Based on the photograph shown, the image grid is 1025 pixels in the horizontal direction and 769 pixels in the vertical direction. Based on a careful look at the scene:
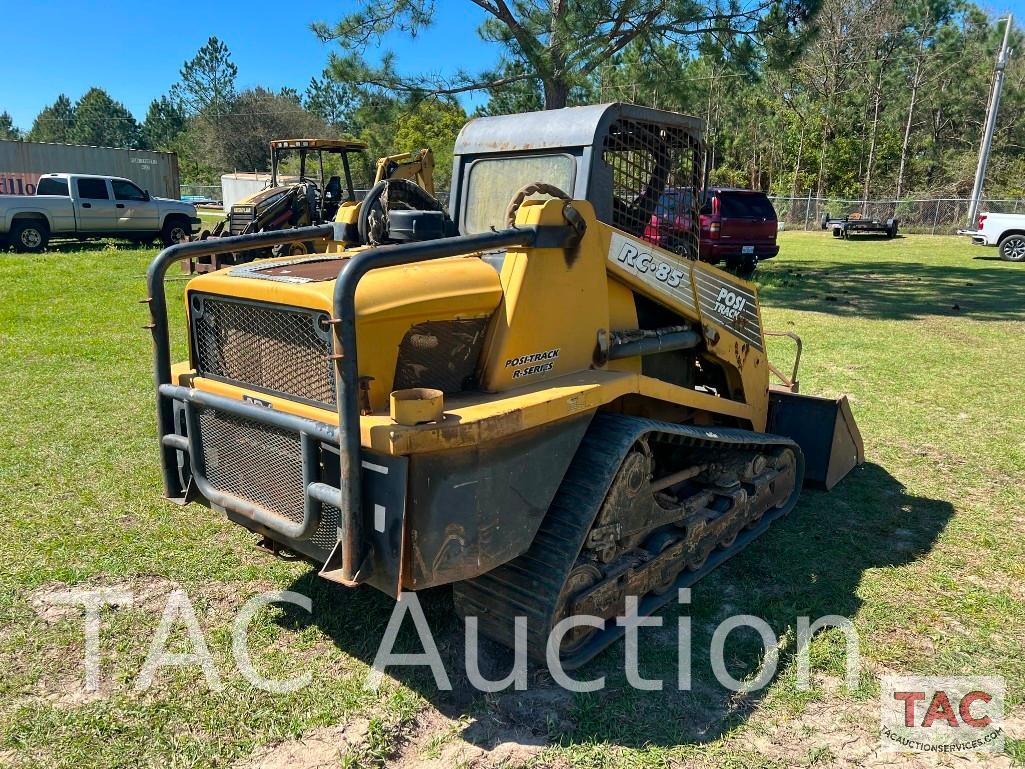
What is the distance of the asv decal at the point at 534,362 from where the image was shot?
324cm

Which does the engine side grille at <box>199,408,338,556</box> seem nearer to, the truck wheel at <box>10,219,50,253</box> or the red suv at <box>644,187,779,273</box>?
the red suv at <box>644,187,779,273</box>

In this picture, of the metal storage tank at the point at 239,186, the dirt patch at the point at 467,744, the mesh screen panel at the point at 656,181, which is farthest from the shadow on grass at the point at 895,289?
the metal storage tank at the point at 239,186

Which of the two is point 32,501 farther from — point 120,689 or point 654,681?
point 654,681

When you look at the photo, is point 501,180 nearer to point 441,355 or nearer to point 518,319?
point 518,319

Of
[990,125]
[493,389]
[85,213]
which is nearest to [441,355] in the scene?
[493,389]

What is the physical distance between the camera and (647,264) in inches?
154

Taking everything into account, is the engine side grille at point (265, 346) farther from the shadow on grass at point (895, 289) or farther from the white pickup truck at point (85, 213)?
the white pickup truck at point (85, 213)

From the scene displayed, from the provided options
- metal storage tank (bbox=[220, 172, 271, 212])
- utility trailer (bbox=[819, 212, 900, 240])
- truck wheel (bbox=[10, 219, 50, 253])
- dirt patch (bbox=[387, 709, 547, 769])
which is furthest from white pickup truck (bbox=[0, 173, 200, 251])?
utility trailer (bbox=[819, 212, 900, 240])

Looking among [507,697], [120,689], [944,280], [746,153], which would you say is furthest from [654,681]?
[746,153]

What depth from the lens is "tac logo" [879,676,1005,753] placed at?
302cm

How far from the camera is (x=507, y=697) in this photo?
318cm

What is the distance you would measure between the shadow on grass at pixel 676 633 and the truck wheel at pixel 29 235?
18.3 metres

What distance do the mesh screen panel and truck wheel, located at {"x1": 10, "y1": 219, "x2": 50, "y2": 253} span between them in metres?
18.8

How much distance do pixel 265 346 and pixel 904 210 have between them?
38.2 metres
